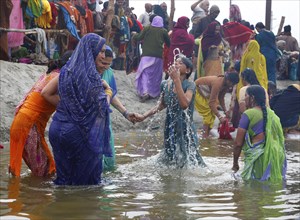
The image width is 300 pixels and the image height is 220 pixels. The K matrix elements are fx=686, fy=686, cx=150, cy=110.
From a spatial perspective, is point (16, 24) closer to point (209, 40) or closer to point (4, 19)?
point (4, 19)

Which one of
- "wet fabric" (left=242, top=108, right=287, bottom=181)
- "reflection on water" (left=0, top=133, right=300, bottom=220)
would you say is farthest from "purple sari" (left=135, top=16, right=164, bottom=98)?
"wet fabric" (left=242, top=108, right=287, bottom=181)

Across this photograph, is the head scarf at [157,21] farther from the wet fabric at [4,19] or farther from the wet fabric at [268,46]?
the wet fabric at [4,19]

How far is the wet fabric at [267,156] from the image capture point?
7340mm

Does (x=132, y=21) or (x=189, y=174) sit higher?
(x=132, y=21)

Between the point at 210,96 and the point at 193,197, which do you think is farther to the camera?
the point at 210,96

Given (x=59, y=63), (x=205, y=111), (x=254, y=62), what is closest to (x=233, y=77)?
(x=254, y=62)

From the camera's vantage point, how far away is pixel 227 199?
641cm

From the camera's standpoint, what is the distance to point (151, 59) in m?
15.3

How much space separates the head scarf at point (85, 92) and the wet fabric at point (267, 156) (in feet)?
6.02

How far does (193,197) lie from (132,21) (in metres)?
11.9

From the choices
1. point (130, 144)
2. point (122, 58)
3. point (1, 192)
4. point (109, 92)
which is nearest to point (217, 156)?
point (130, 144)

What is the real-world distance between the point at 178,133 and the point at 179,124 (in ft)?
0.38

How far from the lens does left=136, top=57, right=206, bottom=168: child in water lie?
785cm

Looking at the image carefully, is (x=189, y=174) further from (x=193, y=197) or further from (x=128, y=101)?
(x=128, y=101)
